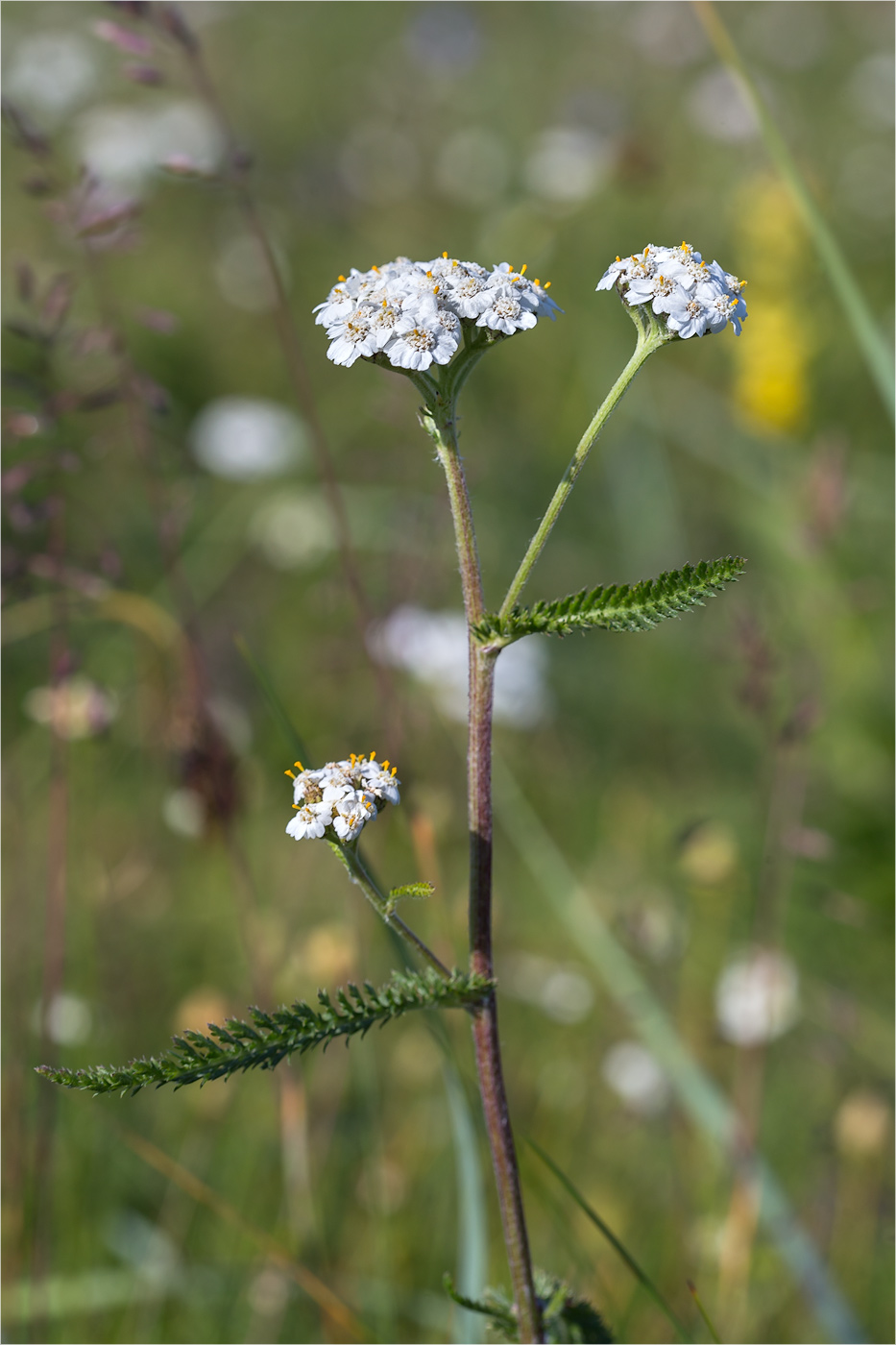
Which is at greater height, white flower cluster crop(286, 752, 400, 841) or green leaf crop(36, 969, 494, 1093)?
white flower cluster crop(286, 752, 400, 841)

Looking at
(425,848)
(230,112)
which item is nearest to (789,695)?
(425,848)

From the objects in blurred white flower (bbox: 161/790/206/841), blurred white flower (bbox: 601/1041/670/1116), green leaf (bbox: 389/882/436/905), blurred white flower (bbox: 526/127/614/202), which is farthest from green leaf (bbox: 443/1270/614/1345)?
blurred white flower (bbox: 526/127/614/202)

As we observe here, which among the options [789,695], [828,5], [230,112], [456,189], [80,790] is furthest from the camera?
[828,5]

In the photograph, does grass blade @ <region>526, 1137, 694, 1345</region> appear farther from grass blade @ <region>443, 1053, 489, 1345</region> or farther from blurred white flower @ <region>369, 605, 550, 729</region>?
blurred white flower @ <region>369, 605, 550, 729</region>

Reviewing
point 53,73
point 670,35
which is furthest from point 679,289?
point 53,73

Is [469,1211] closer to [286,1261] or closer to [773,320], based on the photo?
[286,1261]

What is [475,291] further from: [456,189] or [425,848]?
[456,189]

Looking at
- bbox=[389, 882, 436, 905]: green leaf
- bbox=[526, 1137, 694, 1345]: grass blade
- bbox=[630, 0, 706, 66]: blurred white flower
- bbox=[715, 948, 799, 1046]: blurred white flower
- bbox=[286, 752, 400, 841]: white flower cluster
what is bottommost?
bbox=[526, 1137, 694, 1345]: grass blade
